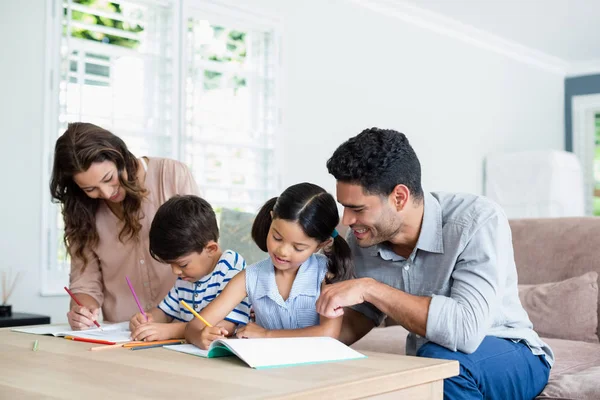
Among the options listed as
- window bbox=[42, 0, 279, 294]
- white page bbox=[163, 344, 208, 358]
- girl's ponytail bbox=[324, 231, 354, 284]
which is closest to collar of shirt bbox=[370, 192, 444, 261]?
girl's ponytail bbox=[324, 231, 354, 284]

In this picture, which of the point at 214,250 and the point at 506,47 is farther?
the point at 506,47

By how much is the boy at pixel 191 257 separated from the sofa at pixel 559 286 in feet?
2.51

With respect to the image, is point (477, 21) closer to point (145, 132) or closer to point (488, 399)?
point (145, 132)

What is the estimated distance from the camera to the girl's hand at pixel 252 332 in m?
1.68

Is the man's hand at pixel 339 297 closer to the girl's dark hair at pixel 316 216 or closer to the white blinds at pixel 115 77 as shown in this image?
the girl's dark hair at pixel 316 216

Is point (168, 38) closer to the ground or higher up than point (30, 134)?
higher up

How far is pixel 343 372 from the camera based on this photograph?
124cm

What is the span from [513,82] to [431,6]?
1771mm

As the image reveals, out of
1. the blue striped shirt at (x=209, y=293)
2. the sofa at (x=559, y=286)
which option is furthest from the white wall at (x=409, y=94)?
the blue striped shirt at (x=209, y=293)

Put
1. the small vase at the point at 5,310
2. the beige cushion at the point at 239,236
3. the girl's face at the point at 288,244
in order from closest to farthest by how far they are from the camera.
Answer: the girl's face at the point at 288,244
the beige cushion at the point at 239,236
the small vase at the point at 5,310

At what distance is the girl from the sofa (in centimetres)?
77

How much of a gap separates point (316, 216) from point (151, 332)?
48 centimetres

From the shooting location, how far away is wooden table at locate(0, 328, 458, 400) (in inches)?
43.3

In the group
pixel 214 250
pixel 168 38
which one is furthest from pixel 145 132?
pixel 214 250
